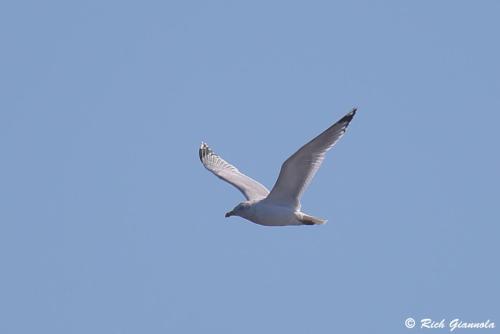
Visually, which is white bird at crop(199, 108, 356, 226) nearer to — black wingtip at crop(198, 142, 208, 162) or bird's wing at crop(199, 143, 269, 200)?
bird's wing at crop(199, 143, 269, 200)

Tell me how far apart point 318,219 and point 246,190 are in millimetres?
2294

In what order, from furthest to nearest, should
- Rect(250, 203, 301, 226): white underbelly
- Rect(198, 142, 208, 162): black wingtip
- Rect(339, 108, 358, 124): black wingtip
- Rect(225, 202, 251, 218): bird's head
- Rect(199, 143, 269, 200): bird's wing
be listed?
Rect(198, 142, 208, 162): black wingtip, Rect(199, 143, 269, 200): bird's wing, Rect(225, 202, 251, 218): bird's head, Rect(250, 203, 301, 226): white underbelly, Rect(339, 108, 358, 124): black wingtip

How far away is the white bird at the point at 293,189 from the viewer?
55.3 feet

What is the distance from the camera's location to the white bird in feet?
55.3

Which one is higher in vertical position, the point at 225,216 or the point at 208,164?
the point at 208,164

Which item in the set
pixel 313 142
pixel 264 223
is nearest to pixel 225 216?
pixel 264 223

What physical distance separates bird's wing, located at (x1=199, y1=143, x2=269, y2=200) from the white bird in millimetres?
431

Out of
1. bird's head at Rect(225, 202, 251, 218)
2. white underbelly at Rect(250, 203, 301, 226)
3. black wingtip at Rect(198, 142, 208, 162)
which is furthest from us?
black wingtip at Rect(198, 142, 208, 162)

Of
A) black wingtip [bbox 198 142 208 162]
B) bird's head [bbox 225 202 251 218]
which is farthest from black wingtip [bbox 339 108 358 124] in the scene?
black wingtip [bbox 198 142 208 162]

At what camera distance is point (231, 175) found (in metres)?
20.7

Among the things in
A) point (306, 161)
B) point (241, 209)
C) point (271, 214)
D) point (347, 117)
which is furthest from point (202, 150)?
point (347, 117)

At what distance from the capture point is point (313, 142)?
16750 millimetres

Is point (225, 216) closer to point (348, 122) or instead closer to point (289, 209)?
point (289, 209)

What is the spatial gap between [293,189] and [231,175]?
3.47 metres
